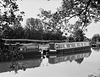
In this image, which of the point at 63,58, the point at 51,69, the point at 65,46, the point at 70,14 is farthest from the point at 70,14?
the point at 65,46

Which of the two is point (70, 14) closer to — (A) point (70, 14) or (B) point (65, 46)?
(A) point (70, 14)

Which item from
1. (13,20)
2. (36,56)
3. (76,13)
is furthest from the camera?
(36,56)

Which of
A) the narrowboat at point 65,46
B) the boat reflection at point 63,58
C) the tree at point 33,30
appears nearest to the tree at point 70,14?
the boat reflection at point 63,58

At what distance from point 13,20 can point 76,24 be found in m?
4.17

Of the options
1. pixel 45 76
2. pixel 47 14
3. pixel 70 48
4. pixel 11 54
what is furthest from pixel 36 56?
pixel 11 54

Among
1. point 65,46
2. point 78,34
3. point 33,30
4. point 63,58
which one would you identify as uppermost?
point 33,30

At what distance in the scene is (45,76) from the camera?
30.3ft

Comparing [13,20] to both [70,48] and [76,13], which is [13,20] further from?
[70,48]

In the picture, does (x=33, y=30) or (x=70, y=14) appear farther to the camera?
(x=33, y=30)

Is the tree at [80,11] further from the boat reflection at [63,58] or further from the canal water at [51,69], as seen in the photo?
the boat reflection at [63,58]

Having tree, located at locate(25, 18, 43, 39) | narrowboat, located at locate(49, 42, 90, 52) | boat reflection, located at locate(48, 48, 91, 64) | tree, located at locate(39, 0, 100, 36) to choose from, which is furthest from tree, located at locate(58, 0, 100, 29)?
tree, located at locate(25, 18, 43, 39)

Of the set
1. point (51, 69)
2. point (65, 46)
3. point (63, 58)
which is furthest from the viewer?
point (65, 46)

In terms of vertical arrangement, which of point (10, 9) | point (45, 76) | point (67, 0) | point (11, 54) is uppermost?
point (67, 0)

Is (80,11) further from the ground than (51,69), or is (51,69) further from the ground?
(80,11)
